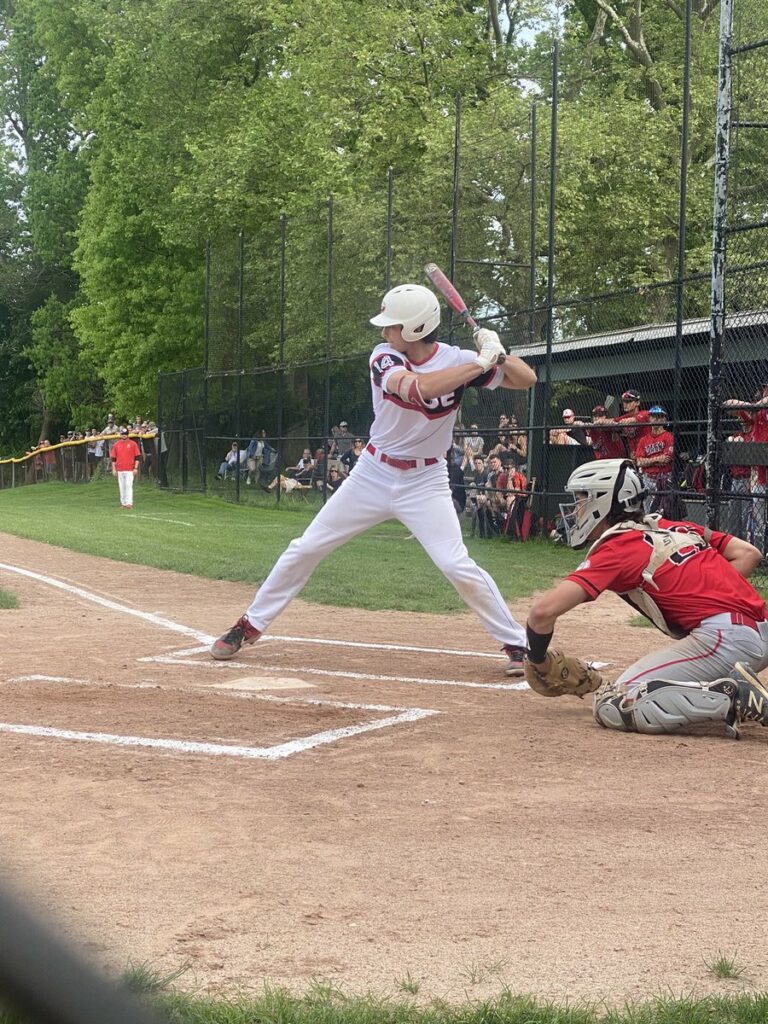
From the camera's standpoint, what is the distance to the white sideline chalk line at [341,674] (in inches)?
300

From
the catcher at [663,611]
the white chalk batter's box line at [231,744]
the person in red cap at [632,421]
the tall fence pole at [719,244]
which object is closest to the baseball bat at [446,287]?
the catcher at [663,611]

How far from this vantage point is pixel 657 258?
91.0 ft

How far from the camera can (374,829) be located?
4.57 m

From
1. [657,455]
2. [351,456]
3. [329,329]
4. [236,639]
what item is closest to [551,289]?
[657,455]

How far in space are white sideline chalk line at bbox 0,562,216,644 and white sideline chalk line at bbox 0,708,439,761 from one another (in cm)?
308

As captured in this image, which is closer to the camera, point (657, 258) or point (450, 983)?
point (450, 983)

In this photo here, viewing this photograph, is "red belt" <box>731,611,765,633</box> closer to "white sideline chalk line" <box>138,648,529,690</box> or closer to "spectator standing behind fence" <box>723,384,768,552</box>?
"white sideline chalk line" <box>138,648,529,690</box>

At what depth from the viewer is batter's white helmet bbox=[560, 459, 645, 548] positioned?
20.9 feet

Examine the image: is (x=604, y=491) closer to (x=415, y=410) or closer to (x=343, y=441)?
(x=415, y=410)

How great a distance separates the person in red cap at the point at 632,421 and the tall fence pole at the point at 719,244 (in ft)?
11.2

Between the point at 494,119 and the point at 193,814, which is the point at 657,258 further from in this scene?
the point at 193,814

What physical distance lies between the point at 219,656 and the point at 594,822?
4.02 m

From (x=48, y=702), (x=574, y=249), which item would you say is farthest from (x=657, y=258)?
(x=48, y=702)

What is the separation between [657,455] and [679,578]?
8988 mm
